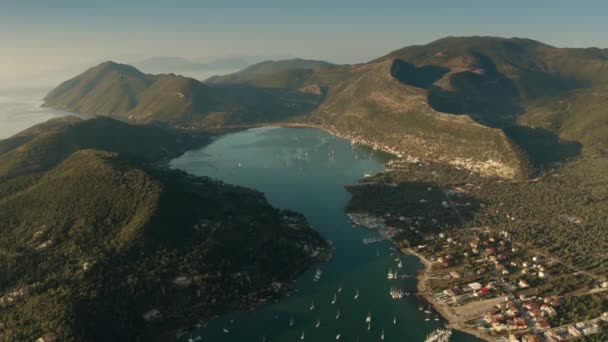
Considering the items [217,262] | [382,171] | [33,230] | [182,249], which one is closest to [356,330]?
[217,262]

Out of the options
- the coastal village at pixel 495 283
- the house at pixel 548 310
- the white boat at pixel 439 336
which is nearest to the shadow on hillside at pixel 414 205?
the coastal village at pixel 495 283

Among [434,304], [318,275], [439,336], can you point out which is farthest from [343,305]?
[439,336]

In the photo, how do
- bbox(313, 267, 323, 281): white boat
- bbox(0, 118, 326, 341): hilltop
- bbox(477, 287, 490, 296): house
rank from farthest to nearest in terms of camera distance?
bbox(313, 267, 323, 281): white boat < bbox(477, 287, 490, 296): house < bbox(0, 118, 326, 341): hilltop

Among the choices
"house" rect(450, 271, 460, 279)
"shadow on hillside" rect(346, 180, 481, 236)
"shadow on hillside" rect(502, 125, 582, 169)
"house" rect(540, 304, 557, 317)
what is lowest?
"house" rect(540, 304, 557, 317)

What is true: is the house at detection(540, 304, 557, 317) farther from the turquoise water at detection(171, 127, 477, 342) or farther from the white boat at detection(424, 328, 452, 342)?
the white boat at detection(424, 328, 452, 342)

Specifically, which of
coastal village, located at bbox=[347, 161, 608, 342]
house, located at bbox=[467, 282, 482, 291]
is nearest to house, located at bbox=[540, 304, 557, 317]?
coastal village, located at bbox=[347, 161, 608, 342]

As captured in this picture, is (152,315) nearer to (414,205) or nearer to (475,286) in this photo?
(475,286)

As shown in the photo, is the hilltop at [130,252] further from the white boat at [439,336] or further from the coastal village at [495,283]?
the white boat at [439,336]

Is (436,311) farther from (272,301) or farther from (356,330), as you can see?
(272,301)
